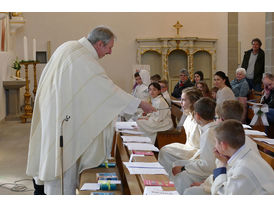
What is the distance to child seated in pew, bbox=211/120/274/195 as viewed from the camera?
120 inches

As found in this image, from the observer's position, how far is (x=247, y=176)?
3066 mm

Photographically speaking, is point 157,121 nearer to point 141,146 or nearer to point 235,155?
point 141,146

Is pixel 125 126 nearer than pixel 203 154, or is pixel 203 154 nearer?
pixel 203 154

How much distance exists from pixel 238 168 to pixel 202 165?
3.58 ft

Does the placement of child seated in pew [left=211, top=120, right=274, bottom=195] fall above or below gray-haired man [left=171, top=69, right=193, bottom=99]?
below

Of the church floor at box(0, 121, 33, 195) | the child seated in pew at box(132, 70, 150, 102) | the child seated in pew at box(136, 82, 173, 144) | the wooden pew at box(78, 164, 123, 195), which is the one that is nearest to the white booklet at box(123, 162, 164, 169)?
the wooden pew at box(78, 164, 123, 195)

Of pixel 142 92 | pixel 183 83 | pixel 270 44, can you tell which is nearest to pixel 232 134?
pixel 142 92

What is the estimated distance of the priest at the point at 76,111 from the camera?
158 inches

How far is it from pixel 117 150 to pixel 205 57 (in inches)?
484

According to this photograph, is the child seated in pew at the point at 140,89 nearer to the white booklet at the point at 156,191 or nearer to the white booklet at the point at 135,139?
the white booklet at the point at 135,139

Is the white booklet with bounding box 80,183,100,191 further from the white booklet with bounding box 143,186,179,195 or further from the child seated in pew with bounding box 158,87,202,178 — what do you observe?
the child seated in pew with bounding box 158,87,202,178

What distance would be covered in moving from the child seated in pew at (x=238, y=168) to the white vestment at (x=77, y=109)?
109 cm

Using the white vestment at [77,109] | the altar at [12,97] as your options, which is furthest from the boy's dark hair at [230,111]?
the altar at [12,97]

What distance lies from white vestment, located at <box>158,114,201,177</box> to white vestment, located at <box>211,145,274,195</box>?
5.68 ft
